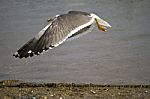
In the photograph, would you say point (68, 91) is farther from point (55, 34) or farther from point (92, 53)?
point (92, 53)

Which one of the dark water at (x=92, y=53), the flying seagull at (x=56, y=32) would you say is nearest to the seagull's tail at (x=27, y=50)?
the flying seagull at (x=56, y=32)

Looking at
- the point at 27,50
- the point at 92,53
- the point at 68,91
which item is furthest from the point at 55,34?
the point at 92,53

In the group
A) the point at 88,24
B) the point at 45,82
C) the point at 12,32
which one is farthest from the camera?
the point at 12,32

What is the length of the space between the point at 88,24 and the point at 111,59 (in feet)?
8.02

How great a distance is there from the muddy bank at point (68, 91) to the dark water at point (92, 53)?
0.32 m

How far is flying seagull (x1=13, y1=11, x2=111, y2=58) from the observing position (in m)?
4.88

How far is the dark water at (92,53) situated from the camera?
7.07 meters

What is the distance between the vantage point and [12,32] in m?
10.1

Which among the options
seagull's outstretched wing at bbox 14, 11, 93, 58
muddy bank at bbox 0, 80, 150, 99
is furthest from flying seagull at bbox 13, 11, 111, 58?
muddy bank at bbox 0, 80, 150, 99

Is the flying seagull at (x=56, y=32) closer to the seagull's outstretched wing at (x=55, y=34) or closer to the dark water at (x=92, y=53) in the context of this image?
the seagull's outstretched wing at (x=55, y=34)

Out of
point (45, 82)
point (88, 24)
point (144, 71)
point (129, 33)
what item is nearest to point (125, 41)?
point (129, 33)

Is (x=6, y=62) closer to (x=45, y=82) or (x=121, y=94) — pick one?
(x=45, y=82)

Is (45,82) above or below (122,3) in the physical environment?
below

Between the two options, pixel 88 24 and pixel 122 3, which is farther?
pixel 122 3
